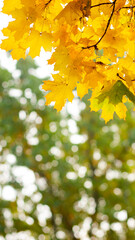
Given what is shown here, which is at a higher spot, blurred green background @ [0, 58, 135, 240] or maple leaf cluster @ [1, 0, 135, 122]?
blurred green background @ [0, 58, 135, 240]

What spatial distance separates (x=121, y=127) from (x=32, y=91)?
4249 millimetres

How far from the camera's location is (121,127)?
1307 centimetres

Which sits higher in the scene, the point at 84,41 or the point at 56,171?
the point at 56,171

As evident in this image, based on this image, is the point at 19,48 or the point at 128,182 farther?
the point at 128,182

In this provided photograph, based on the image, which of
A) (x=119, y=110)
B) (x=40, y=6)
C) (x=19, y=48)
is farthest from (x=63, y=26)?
(x=119, y=110)

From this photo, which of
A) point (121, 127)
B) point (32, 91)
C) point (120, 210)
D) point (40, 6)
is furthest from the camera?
point (121, 127)

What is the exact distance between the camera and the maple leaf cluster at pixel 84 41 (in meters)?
1.41

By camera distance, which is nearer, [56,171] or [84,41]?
[84,41]

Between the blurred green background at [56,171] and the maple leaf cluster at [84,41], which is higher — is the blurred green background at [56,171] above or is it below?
above

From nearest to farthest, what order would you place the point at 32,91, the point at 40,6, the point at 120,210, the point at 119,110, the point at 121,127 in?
the point at 40,6
the point at 119,110
the point at 120,210
the point at 32,91
the point at 121,127

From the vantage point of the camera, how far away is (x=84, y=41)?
1.48 meters

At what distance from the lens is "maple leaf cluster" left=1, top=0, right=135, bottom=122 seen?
4.62 ft

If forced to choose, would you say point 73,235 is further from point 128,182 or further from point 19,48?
point 19,48

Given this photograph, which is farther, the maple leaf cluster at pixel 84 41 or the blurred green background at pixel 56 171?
the blurred green background at pixel 56 171
